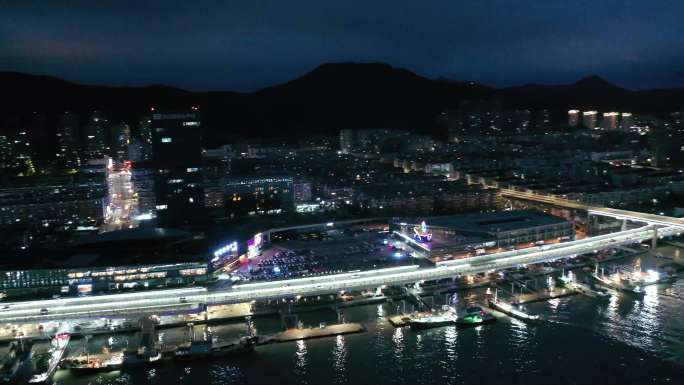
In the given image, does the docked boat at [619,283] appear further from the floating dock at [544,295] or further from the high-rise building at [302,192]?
the high-rise building at [302,192]

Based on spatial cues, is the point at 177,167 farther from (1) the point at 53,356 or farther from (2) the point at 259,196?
(1) the point at 53,356

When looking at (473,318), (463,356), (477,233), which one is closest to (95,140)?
(477,233)

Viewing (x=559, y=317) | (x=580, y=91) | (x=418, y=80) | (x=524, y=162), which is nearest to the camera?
(x=559, y=317)

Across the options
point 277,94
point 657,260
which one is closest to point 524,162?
point 657,260

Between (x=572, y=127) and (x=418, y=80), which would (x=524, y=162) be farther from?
(x=418, y=80)

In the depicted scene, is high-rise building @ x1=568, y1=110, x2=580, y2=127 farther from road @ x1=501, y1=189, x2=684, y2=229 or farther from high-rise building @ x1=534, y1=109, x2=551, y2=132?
road @ x1=501, y1=189, x2=684, y2=229

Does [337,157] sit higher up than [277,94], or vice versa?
[277,94]
